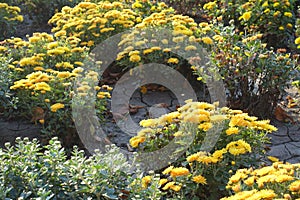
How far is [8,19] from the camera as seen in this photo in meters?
6.68

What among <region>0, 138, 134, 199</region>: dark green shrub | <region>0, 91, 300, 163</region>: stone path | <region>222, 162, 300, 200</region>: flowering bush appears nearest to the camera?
<region>222, 162, 300, 200</region>: flowering bush

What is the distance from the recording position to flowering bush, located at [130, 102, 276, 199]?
10.3 ft

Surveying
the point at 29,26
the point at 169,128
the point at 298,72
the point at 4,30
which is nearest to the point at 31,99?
the point at 169,128

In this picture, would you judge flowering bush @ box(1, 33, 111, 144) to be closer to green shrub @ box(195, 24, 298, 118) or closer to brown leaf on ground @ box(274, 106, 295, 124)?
green shrub @ box(195, 24, 298, 118)

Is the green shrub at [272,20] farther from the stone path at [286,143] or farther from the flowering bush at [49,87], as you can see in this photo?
the flowering bush at [49,87]

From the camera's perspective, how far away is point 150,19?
5.19 m

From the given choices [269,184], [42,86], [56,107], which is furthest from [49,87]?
[269,184]

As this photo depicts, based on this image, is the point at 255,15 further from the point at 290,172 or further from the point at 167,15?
the point at 290,172

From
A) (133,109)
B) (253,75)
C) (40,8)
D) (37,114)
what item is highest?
(40,8)

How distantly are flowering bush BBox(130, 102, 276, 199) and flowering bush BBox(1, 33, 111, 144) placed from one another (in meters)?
0.82

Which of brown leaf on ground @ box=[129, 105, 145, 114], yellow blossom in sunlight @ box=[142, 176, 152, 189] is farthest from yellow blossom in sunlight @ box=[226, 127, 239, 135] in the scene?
brown leaf on ground @ box=[129, 105, 145, 114]

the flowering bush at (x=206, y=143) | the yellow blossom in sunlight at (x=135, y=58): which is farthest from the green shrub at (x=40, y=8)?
the flowering bush at (x=206, y=143)

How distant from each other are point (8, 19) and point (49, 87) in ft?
10.4

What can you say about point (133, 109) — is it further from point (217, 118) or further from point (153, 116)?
point (217, 118)
